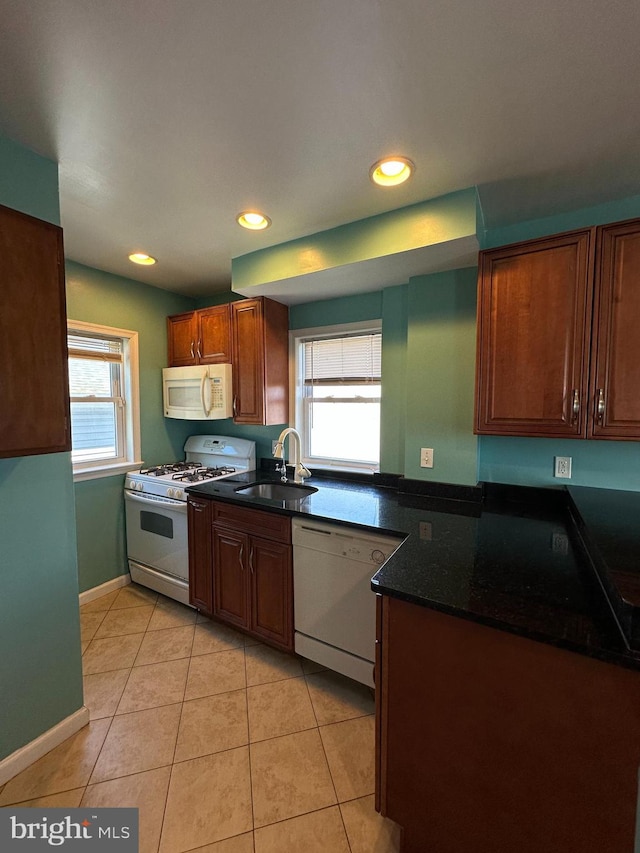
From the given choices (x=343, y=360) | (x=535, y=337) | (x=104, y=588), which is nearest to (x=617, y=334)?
(x=535, y=337)

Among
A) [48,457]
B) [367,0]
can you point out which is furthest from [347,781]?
[367,0]

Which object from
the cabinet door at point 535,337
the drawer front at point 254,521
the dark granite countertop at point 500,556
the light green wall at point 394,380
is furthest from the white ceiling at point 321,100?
the drawer front at point 254,521

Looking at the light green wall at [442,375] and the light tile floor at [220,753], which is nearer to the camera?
the light tile floor at [220,753]

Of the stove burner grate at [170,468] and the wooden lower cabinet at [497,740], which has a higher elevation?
the stove burner grate at [170,468]

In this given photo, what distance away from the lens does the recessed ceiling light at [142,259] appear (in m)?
2.36

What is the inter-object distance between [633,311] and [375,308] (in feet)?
4.69

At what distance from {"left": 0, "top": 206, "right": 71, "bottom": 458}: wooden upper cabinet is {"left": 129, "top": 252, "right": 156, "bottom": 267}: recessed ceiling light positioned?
1209 millimetres

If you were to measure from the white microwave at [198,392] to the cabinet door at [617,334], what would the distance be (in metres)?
2.29

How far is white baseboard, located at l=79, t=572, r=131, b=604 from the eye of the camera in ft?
8.57

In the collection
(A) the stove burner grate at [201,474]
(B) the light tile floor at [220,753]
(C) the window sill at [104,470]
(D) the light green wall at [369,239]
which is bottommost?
(B) the light tile floor at [220,753]

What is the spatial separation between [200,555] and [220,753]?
1.09m

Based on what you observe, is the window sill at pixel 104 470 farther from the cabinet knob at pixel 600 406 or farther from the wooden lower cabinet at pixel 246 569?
the cabinet knob at pixel 600 406

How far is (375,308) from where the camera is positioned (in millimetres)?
2469

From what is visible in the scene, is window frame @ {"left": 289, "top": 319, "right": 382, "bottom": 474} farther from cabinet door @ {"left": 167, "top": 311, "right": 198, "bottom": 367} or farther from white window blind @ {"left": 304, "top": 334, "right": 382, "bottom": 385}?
cabinet door @ {"left": 167, "top": 311, "right": 198, "bottom": 367}
